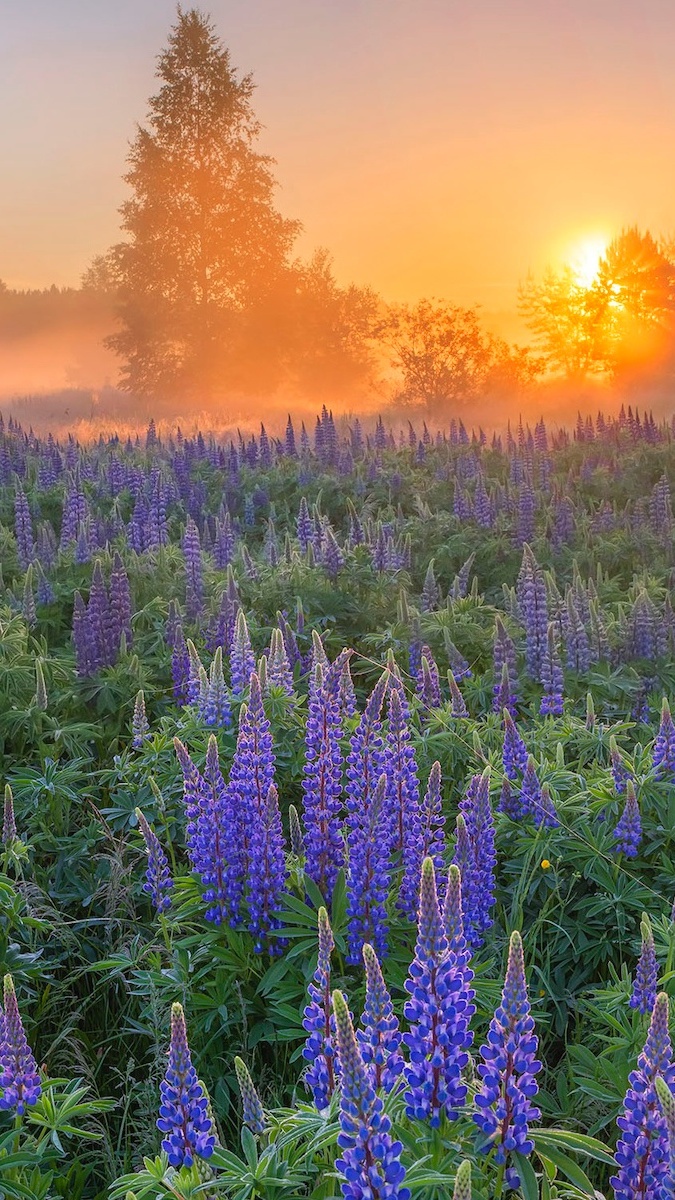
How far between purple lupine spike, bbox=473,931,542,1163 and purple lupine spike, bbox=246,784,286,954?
54.1 inches

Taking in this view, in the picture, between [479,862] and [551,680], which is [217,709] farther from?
[551,680]

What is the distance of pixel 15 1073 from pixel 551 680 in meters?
3.30

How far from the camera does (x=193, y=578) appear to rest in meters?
6.31

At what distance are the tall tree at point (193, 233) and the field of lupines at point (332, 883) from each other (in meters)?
31.9

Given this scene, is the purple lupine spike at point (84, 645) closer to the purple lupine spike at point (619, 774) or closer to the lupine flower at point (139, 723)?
the lupine flower at point (139, 723)

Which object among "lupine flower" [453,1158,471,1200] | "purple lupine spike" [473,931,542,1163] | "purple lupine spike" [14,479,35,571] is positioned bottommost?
"purple lupine spike" [473,931,542,1163]

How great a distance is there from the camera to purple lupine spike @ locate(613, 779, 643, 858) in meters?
3.13

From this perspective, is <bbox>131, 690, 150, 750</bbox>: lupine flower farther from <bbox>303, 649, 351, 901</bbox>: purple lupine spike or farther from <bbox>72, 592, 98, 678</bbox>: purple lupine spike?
<bbox>303, 649, 351, 901</bbox>: purple lupine spike

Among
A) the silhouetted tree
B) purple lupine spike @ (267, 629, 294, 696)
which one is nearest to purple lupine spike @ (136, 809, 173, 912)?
purple lupine spike @ (267, 629, 294, 696)

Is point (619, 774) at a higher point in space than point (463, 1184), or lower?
lower

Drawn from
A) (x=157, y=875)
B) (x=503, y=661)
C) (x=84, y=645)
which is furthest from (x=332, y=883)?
(x=84, y=645)

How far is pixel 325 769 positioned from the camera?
2.96 meters

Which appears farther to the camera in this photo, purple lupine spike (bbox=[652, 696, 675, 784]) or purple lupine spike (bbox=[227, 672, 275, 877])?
purple lupine spike (bbox=[652, 696, 675, 784])

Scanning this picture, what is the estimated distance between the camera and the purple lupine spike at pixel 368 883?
102 inches
